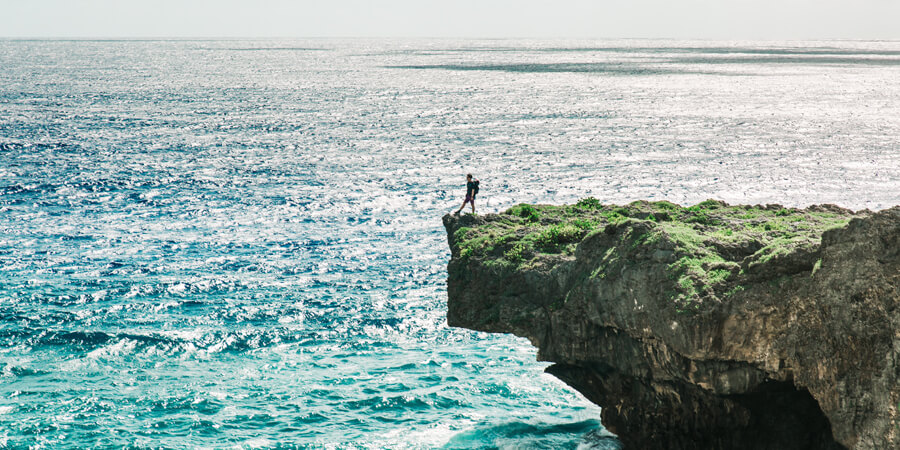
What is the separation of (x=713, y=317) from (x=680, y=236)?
3.25 meters

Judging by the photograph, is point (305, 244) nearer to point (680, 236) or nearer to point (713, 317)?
point (680, 236)

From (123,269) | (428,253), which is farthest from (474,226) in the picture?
(123,269)

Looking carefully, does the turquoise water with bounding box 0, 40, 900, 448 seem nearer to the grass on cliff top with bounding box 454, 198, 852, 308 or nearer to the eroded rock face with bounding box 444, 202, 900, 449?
the eroded rock face with bounding box 444, 202, 900, 449

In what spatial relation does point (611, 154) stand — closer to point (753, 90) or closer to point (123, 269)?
point (123, 269)

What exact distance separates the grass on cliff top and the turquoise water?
7.34m

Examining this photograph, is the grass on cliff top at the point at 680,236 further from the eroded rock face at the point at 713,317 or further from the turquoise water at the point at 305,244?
the turquoise water at the point at 305,244

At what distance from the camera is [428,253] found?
180 feet

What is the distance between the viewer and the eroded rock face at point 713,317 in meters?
18.1

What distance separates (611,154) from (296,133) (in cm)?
4423

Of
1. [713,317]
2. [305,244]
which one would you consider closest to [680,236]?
[713,317]

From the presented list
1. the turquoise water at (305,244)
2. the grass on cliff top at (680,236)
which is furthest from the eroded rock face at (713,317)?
the turquoise water at (305,244)

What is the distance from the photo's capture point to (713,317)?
19.6 metres

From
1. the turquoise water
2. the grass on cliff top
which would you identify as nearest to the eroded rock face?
A: the grass on cliff top

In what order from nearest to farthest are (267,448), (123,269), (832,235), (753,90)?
(832,235) < (267,448) < (123,269) < (753,90)
